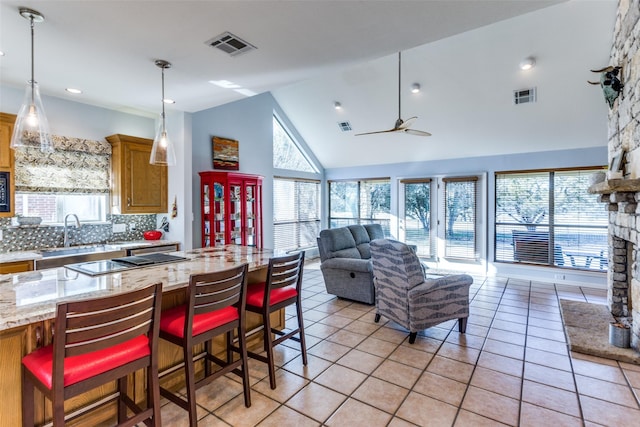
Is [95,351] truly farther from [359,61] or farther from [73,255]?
[359,61]

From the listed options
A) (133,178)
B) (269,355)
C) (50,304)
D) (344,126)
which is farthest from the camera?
(344,126)

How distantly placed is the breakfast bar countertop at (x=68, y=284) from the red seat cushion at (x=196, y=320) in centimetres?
24

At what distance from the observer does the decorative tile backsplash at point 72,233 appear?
12.7 feet

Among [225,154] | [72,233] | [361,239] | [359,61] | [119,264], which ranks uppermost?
[359,61]

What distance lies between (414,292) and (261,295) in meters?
1.60

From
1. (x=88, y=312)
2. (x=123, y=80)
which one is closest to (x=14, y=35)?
(x=123, y=80)

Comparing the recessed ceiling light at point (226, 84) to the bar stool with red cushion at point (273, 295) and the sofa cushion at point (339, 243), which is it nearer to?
the bar stool with red cushion at point (273, 295)

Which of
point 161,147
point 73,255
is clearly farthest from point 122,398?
point 73,255

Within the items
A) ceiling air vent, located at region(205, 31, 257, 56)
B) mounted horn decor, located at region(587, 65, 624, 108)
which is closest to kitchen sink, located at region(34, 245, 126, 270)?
ceiling air vent, located at region(205, 31, 257, 56)

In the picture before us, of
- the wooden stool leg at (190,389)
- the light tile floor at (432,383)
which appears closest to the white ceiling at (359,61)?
the wooden stool leg at (190,389)

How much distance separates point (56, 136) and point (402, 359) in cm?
488

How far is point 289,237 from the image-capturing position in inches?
301

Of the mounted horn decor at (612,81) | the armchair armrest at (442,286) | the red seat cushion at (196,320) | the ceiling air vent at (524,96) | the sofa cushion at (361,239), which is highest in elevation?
the ceiling air vent at (524,96)

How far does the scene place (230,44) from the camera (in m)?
2.73
